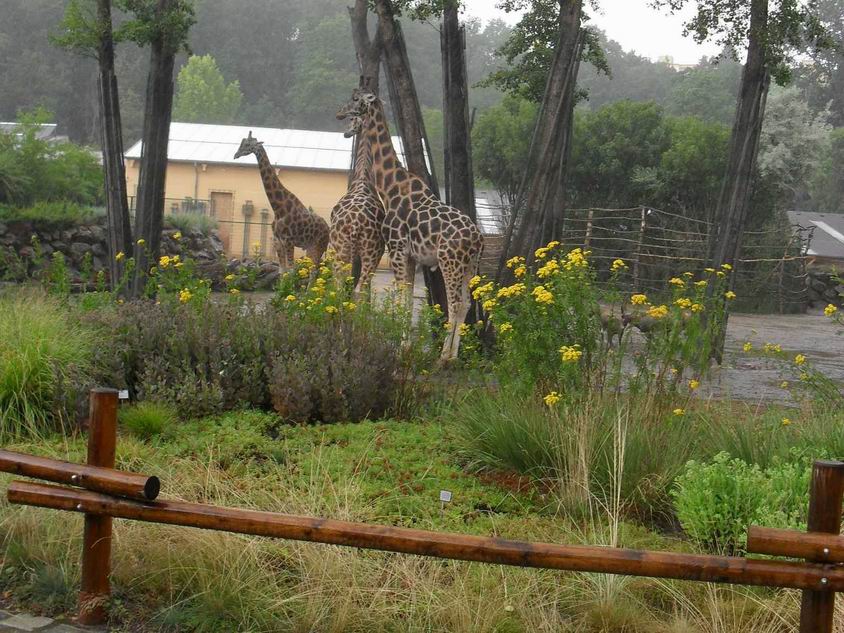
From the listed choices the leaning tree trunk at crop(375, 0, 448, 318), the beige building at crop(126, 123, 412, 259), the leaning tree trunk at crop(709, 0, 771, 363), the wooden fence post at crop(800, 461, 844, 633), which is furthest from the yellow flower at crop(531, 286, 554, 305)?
the beige building at crop(126, 123, 412, 259)

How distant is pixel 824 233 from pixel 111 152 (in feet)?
116

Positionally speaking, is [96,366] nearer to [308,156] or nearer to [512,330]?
[512,330]

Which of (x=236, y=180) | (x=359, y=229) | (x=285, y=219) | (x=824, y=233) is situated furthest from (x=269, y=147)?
(x=359, y=229)

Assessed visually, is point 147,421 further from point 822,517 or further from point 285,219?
point 285,219

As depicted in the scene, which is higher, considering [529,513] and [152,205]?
[152,205]

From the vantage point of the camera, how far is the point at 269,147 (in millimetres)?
40500

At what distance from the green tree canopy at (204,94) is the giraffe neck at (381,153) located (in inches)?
1858

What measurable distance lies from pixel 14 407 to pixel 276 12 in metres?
63.3

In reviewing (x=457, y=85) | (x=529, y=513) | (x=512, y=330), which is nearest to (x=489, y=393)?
(x=512, y=330)

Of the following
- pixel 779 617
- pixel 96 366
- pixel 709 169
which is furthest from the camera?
pixel 709 169

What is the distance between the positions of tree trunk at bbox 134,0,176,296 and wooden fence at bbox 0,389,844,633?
9.69 meters

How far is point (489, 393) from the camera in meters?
7.99

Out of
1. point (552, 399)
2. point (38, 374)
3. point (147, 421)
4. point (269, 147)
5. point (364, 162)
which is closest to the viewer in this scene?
point (552, 399)

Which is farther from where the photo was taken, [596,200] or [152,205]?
[596,200]
